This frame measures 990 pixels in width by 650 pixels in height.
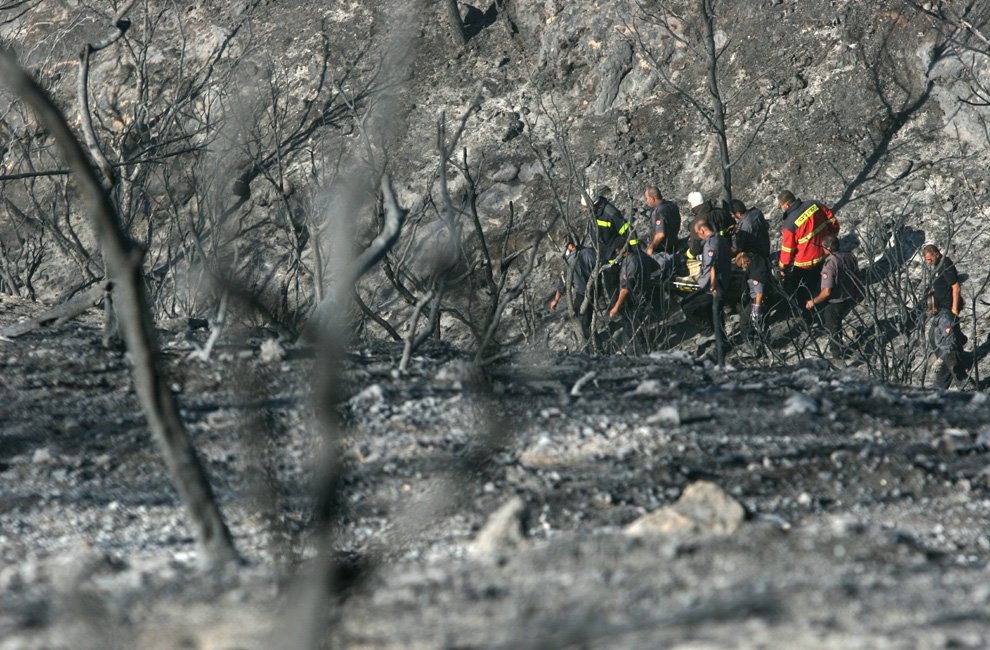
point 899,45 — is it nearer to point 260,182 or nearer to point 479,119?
point 479,119

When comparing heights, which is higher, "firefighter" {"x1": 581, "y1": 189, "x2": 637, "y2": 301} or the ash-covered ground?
"firefighter" {"x1": 581, "y1": 189, "x2": 637, "y2": 301}

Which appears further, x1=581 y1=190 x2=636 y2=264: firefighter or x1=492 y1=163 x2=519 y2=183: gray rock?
x1=492 y1=163 x2=519 y2=183: gray rock

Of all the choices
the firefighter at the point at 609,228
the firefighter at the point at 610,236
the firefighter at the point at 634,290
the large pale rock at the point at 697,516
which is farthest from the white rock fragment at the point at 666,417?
the firefighter at the point at 609,228

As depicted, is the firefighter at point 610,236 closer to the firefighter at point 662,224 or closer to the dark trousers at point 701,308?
the firefighter at point 662,224

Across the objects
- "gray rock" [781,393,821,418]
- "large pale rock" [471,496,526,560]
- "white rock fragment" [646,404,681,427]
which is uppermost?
"white rock fragment" [646,404,681,427]

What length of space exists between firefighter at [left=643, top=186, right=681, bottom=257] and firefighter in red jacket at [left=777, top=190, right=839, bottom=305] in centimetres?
115

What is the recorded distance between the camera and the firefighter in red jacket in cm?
1087

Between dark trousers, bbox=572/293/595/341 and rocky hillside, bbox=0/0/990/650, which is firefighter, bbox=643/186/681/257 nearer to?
dark trousers, bbox=572/293/595/341

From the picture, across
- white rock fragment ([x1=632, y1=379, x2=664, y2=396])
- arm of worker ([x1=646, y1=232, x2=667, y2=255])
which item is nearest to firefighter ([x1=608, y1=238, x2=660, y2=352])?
arm of worker ([x1=646, y1=232, x2=667, y2=255])

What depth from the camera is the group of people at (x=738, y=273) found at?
34.3 feet

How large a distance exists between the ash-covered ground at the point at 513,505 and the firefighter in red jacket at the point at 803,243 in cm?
530

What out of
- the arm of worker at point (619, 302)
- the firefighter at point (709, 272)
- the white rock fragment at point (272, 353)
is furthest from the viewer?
the firefighter at point (709, 272)

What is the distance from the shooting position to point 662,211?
11.7 m

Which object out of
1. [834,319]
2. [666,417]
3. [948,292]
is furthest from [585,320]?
[666,417]
